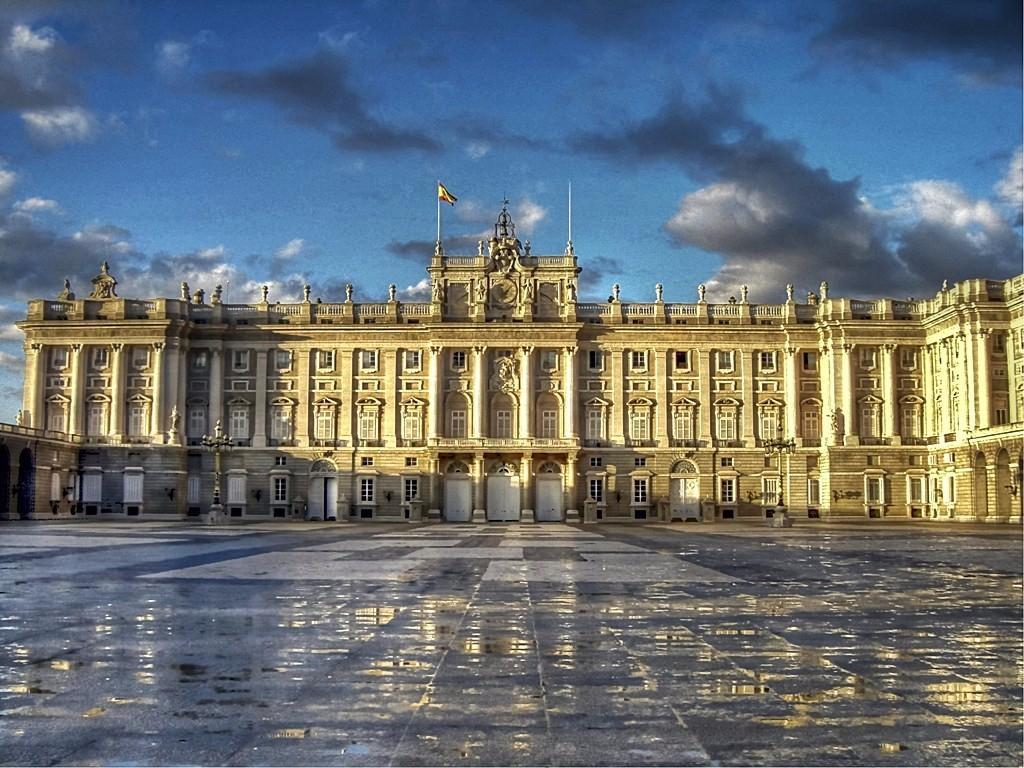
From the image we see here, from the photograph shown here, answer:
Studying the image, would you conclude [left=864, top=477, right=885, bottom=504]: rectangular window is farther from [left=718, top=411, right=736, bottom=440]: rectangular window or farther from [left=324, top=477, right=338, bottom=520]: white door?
[left=324, top=477, right=338, bottom=520]: white door

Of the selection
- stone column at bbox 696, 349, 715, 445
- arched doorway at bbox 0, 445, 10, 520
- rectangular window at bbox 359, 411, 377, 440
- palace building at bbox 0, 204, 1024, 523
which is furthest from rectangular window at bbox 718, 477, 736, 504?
arched doorway at bbox 0, 445, 10, 520

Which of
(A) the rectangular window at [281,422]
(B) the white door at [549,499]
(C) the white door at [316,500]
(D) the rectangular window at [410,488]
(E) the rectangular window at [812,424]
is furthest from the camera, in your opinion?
(A) the rectangular window at [281,422]

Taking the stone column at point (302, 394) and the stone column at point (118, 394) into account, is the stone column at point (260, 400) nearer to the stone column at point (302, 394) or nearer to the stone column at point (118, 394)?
the stone column at point (302, 394)

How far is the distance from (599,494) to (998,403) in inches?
1128

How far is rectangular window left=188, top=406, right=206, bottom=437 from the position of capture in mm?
81375

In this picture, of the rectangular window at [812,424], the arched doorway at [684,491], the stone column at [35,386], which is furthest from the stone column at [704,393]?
the stone column at [35,386]

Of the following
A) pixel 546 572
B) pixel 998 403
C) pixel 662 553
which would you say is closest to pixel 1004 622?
pixel 546 572

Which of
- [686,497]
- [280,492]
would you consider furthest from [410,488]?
[686,497]

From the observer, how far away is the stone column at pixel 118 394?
79.7 m

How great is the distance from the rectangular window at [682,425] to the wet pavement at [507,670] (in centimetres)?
5919

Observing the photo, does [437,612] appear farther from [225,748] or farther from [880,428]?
[880,428]

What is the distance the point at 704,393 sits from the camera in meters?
81.2

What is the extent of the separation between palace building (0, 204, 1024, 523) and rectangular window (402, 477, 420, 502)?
0.16 metres

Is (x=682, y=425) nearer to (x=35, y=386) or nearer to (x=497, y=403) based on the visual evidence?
(x=497, y=403)
